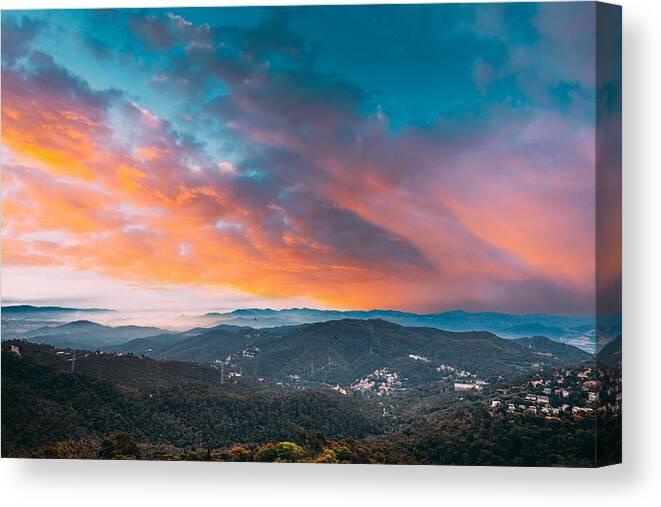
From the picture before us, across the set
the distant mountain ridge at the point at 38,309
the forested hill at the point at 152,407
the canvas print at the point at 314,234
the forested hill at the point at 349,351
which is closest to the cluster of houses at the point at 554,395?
the canvas print at the point at 314,234

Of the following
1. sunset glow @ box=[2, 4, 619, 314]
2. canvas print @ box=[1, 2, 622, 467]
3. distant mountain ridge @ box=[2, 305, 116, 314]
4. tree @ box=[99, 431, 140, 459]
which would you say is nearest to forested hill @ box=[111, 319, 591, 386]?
canvas print @ box=[1, 2, 622, 467]

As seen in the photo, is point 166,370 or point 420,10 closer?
point 420,10

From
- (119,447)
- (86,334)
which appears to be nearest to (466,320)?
(119,447)

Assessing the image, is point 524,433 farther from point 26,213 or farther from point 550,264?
point 26,213

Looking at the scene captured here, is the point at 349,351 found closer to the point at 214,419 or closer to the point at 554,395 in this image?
the point at 214,419

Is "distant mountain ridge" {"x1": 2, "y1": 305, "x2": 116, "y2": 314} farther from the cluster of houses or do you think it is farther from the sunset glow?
the cluster of houses

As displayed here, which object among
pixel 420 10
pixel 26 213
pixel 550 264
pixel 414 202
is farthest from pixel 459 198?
pixel 26 213

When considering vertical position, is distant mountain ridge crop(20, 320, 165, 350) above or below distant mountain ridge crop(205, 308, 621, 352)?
below

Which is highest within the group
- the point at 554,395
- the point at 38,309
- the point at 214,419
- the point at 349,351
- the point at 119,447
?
the point at 38,309
